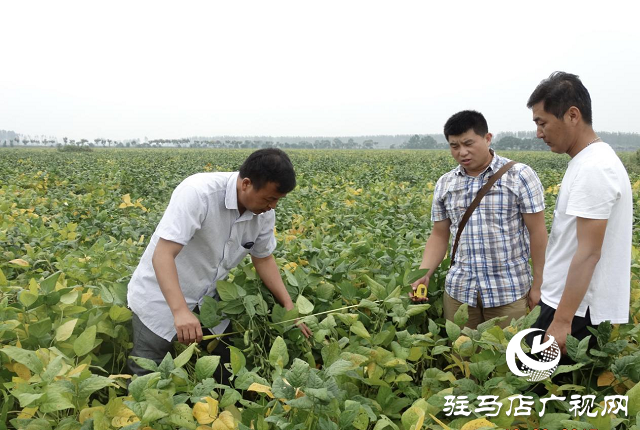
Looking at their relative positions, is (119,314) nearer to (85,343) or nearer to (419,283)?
(85,343)

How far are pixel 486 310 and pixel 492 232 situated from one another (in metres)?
0.40

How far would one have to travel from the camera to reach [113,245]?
3420 millimetres

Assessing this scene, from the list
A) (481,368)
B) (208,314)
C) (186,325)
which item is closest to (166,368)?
(186,325)

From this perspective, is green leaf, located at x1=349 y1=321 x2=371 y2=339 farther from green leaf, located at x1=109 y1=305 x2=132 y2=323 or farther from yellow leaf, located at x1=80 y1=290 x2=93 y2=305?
yellow leaf, located at x1=80 y1=290 x2=93 y2=305

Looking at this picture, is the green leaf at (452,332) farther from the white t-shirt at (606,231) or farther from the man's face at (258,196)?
the man's face at (258,196)

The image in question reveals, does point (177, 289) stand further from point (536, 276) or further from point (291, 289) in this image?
point (536, 276)

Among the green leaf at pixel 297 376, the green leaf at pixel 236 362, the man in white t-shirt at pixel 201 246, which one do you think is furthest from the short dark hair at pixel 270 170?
the green leaf at pixel 297 376

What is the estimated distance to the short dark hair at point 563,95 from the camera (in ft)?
5.96

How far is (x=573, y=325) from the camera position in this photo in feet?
6.20

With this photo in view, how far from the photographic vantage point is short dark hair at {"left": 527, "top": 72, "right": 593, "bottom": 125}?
1815 millimetres

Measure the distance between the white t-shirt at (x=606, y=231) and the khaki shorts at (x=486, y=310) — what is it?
1.60ft

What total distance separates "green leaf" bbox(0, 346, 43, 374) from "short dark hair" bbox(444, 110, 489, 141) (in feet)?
6.35

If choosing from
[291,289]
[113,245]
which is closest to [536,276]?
[291,289]

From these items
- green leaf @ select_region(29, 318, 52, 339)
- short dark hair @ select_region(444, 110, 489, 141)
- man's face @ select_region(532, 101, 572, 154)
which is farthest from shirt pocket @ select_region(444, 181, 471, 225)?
green leaf @ select_region(29, 318, 52, 339)
